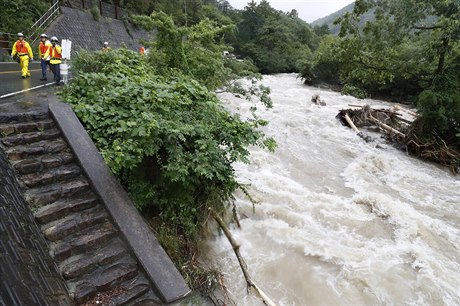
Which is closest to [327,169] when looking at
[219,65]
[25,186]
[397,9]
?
[219,65]

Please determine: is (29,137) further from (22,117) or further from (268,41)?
(268,41)

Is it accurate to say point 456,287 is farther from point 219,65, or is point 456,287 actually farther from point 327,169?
point 219,65

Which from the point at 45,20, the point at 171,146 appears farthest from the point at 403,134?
the point at 45,20

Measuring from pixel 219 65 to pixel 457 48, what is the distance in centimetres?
882

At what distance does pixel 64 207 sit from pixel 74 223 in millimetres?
282

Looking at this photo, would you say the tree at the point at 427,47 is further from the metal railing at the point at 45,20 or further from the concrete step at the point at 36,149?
the metal railing at the point at 45,20

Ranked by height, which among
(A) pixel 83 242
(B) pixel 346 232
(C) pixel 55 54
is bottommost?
(B) pixel 346 232

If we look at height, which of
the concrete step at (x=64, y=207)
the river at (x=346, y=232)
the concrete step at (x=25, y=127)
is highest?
the concrete step at (x=25, y=127)

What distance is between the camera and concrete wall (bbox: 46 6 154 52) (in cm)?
2193

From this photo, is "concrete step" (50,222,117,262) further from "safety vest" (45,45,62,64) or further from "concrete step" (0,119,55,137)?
"safety vest" (45,45,62,64)

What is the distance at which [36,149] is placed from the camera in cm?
448

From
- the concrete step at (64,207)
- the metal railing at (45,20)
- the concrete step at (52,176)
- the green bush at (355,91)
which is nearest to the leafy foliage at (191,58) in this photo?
the concrete step at (52,176)

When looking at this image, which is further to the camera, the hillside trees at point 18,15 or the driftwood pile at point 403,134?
the hillside trees at point 18,15

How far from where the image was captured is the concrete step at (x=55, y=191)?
3.97 metres
